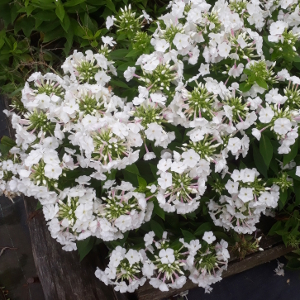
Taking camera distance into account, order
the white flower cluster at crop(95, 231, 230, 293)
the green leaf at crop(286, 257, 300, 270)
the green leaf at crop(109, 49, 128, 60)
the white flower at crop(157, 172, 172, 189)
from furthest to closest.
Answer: the green leaf at crop(286, 257, 300, 270)
the green leaf at crop(109, 49, 128, 60)
the white flower cluster at crop(95, 231, 230, 293)
the white flower at crop(157, 172, 172, 189)

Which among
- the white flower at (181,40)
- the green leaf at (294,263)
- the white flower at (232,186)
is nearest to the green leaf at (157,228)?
the white flower at (232,186)

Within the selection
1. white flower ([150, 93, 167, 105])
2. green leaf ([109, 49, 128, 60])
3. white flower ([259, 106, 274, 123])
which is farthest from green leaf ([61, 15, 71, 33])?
white flower ([259, 106, 274, 123])

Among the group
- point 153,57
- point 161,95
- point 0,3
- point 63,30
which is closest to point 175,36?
point 153,57

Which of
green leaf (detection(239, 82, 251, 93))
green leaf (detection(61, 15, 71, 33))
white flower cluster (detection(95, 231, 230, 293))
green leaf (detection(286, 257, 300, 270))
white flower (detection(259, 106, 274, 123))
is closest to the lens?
white flower (detection(259, 106, 274, 123))


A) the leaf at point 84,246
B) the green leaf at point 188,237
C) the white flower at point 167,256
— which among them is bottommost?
the green leaf at point 188,237

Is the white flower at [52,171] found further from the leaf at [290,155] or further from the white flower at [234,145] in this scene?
the leaf at [290,155]

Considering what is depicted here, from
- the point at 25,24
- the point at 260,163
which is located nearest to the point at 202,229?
the point at 260,163

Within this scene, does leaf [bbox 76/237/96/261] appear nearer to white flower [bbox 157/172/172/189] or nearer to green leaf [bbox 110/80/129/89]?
white flower [bbox 157/172/172/189]
